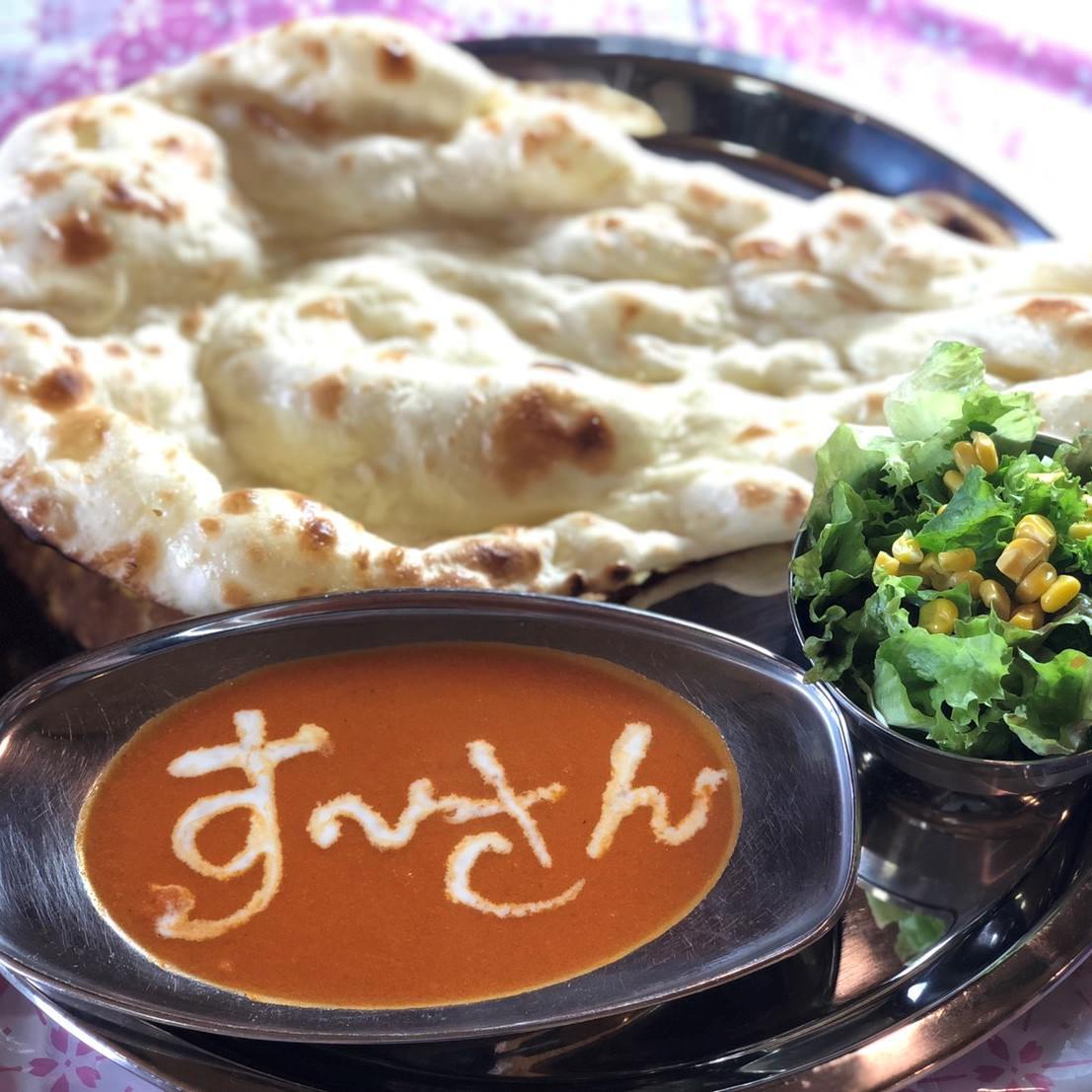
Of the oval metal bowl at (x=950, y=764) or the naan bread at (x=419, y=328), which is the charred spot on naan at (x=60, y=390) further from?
the oval metal bowl at (x=950, y=764)

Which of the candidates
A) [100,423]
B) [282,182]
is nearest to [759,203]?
[282,182]

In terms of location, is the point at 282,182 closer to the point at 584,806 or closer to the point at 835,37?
the point at 584,806

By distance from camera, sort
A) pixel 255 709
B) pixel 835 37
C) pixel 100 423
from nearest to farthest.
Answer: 1. pixel 255 709
2. pixel 100 423
3. pixel 835 37

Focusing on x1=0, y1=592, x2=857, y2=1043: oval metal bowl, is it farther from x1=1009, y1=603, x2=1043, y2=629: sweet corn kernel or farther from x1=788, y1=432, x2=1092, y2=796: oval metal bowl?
x1=1009, y1=603, x2=1043, y2=629: sweet corn kernel

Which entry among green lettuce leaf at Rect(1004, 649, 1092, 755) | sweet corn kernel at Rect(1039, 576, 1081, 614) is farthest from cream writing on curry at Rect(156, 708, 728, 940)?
sweet corn kernel at Rect(1039, 576, 1081, 614)

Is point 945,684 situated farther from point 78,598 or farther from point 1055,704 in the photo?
point 78,598

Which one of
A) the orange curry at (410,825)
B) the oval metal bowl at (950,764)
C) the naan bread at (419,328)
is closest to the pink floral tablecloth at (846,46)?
the naan bread at (419,328)
